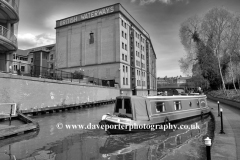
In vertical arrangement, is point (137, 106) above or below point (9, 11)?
below

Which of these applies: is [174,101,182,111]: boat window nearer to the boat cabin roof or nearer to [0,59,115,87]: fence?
the boat cabin roof

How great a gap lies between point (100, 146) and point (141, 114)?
3.49 m

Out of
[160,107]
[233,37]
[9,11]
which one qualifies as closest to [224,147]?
[160,107]

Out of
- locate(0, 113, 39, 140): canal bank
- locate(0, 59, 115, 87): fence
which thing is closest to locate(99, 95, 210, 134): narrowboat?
locate(0, 113, 39, 140): canal bank

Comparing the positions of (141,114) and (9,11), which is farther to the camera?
(9,11)

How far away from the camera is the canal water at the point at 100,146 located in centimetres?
698

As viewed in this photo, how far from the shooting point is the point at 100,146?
27.8 feet

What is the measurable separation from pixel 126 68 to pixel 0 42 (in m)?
30.4

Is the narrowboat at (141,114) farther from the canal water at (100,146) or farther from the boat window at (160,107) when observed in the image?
the canal water at (100,146)

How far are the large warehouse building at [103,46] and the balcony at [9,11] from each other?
23517mm

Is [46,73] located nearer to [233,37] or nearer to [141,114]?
[141,114]

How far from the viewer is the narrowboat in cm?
997

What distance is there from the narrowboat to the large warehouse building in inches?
1059

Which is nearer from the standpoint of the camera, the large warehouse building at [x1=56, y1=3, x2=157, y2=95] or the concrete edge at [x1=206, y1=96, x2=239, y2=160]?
the concrete edge at [x1=206, y1=96, x2=239, y2=160]
